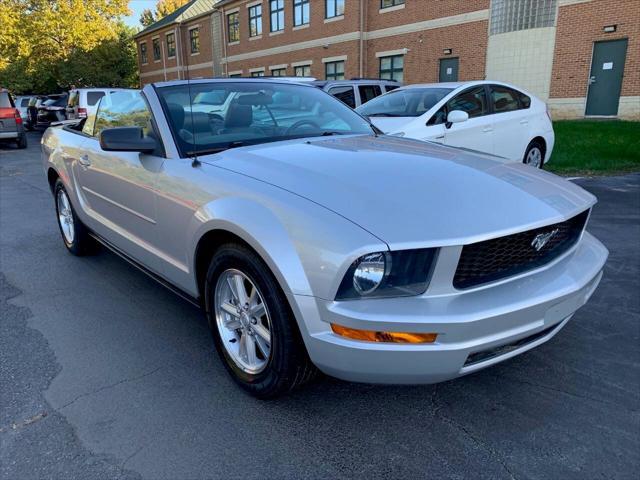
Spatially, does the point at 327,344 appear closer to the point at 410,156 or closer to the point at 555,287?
the point at 555,287

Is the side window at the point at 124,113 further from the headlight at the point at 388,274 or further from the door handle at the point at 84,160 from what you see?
the headlight at the point at 388,274

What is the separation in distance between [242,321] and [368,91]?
8.90m

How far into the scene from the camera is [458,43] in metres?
19.9

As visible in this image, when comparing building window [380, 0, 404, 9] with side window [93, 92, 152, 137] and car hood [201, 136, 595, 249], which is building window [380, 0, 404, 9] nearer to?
side window [93, 92, 152, 137]

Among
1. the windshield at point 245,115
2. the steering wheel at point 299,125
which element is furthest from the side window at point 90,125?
the steering wheel at point 299,125

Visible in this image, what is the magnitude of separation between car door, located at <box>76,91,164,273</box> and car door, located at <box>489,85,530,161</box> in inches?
219

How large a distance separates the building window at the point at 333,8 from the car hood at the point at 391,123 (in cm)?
1914

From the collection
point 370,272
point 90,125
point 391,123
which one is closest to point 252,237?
point 370,272

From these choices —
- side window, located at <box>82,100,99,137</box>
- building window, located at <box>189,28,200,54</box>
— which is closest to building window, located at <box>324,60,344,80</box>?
building window, located at <box>189,28,200,54</box>

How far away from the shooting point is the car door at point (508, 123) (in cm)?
762

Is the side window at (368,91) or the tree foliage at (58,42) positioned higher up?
the tree foliage at (58,42)

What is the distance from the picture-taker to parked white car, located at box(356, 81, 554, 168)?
6996mm

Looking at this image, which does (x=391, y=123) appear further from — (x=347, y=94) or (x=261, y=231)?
(x=261, y=231)

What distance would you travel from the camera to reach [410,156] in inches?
112
